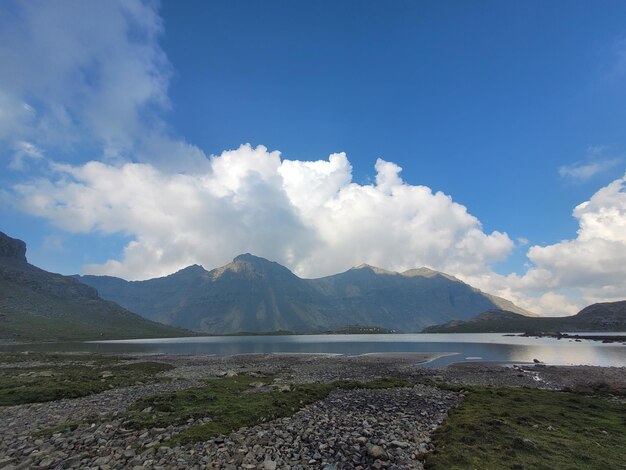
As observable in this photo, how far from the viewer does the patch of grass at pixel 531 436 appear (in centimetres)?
1728

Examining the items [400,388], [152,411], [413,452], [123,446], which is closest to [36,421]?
[152,411]

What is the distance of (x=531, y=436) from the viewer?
20938mm

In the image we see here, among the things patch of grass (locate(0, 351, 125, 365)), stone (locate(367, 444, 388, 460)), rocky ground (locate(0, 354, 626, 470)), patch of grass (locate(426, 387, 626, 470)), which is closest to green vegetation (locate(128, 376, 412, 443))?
rocky ground (locate(0, 354, 626, 470))

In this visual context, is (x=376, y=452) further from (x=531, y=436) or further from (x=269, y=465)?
(x=531, y=436)

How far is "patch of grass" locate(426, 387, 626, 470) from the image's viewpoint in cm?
1728

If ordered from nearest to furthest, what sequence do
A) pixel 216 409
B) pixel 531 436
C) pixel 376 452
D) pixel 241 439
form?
pixel 376 452 → pixel 241 439 → pixel 531 436 → pixel 216 409

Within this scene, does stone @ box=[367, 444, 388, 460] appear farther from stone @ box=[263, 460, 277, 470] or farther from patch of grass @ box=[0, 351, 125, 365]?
patch of grass @ box=[0, 351, 125, 365]

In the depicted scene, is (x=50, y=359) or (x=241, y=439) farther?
(x=50, y=359)

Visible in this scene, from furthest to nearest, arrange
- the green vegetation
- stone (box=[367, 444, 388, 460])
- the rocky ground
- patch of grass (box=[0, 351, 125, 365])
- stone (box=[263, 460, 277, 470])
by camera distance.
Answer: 1. patch of grass (box=[0, 351, 125, 365])
2. the green vegetation
3. stone (box=[367, 444, 388, 460])
4. the rocky ground
5. stone (box=[263, 460, 277, 470])

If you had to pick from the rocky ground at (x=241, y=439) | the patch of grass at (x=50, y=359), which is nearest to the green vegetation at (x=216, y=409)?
the rocky ground at (x=241, y=439)

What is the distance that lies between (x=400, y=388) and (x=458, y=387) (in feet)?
22.5

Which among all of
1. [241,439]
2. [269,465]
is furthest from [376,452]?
[241,439]

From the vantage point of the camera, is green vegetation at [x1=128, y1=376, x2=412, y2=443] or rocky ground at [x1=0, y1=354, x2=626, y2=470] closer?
rocky ground at [x1=0, y1=354, x2=626, y2=470]

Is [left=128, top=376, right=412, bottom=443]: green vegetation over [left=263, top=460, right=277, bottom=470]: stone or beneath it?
over
